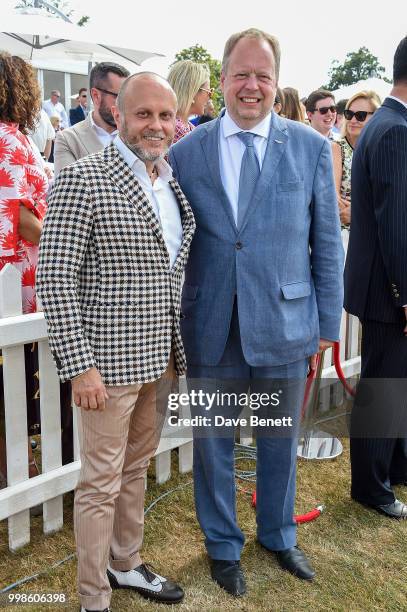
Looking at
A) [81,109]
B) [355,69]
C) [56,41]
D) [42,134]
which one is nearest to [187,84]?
[42,134]

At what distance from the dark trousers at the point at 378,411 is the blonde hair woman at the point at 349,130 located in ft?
5.68

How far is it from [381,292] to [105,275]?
1.48 meters

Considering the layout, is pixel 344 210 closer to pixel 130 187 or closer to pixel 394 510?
pixel 394 510

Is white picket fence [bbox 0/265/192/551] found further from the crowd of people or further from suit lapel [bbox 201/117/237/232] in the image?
suit lapel [bbox 201/117/237/232]

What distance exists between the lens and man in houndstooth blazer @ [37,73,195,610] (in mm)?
2062

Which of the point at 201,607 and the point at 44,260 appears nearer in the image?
the point at 44,260

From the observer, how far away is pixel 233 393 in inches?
104

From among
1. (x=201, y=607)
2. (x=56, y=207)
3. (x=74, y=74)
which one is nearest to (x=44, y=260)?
(x=56, y=207)

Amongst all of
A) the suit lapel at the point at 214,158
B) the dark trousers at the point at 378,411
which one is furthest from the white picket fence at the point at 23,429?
the dark trousers at the point at 378,411

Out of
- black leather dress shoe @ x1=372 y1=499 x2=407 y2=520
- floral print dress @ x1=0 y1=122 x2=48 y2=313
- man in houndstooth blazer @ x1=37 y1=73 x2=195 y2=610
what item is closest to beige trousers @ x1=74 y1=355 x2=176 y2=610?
man in houndstooth blazer @ x1=37 y1=73 x2=195 y2=610

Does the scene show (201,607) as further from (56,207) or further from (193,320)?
(56,207)

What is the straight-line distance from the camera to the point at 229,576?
265 cm

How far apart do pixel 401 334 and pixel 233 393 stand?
0.98 meters

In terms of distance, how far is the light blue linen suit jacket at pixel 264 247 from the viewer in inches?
96.7
